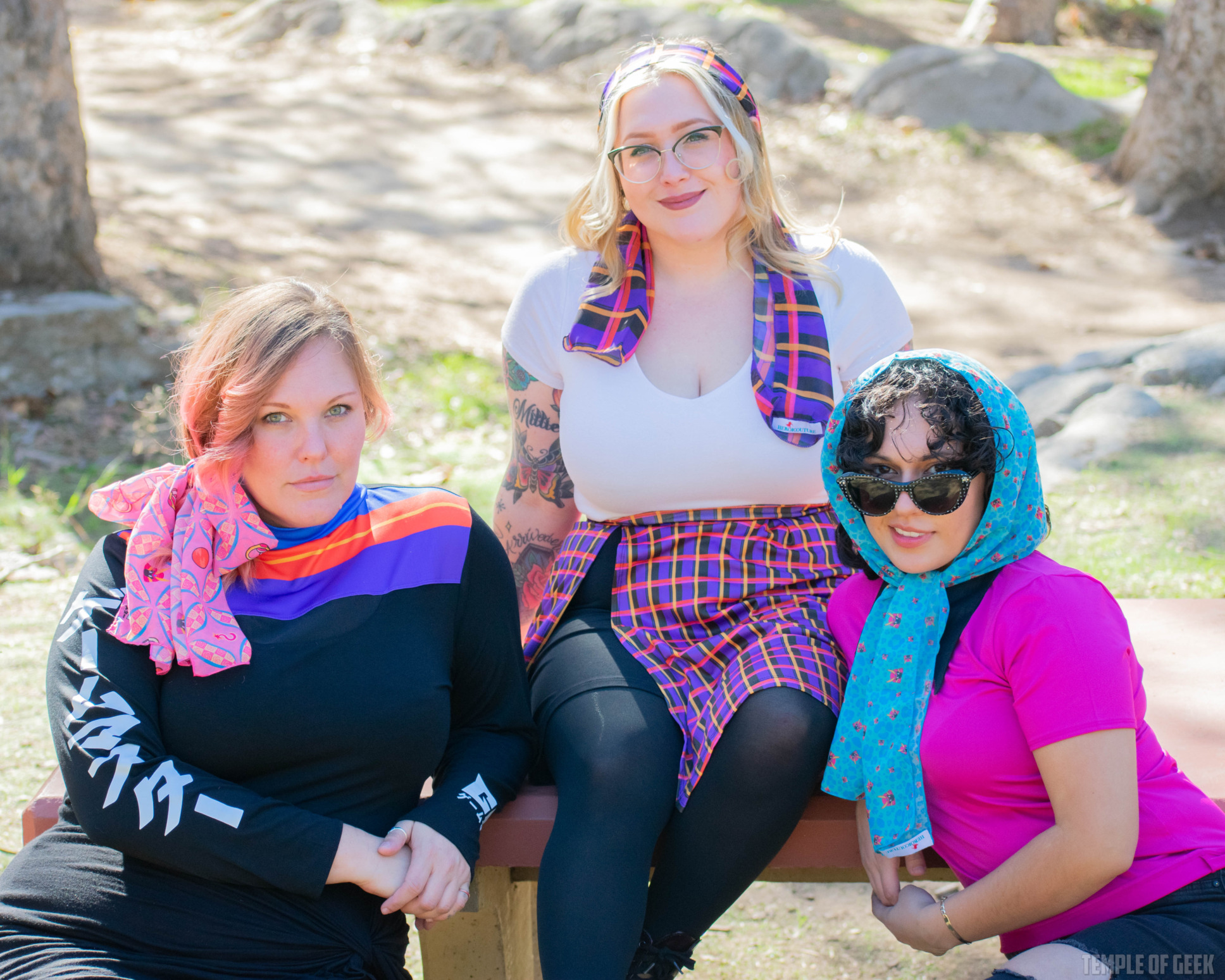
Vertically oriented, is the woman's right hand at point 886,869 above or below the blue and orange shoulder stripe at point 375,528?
below

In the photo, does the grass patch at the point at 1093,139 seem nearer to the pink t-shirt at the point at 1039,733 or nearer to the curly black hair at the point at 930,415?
the curly black hair at the point at 930,415

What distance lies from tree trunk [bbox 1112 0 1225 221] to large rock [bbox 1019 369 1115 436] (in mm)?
4084

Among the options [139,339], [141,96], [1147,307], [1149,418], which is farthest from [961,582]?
[141,96]

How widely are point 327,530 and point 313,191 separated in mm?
8276

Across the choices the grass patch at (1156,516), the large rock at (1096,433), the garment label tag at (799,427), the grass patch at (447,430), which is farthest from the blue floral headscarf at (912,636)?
the grass patch at (447,430)

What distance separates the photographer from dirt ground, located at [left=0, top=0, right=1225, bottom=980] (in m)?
7.46

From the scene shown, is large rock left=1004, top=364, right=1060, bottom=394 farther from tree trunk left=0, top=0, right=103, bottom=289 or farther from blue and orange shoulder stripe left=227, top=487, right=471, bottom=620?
tree trunk left=0, top=0, right=103, bottom=289

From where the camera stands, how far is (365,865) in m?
1.87

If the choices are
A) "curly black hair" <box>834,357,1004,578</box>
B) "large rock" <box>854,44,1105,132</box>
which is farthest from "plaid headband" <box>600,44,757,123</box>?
"large rock" <box>854,44,1105,132</box>

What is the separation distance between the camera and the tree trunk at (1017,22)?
13875mm

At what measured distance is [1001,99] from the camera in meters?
10.7

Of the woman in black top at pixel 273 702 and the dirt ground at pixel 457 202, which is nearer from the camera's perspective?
the woman in black top at pixel 273 702

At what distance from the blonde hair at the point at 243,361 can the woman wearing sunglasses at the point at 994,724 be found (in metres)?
0.94

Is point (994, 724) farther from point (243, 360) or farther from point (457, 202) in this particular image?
point (457, 202)
